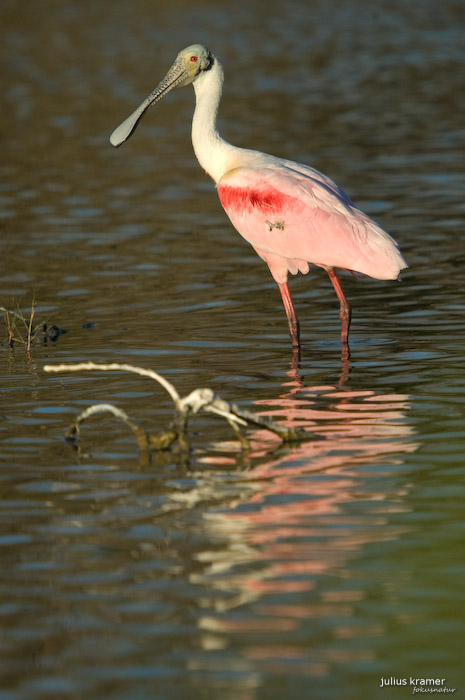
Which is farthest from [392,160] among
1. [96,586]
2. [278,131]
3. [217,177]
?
[96,586]

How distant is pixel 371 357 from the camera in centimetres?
968

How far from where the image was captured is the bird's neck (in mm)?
10633

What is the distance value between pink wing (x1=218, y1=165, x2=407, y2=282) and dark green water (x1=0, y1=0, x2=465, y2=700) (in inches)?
25.4

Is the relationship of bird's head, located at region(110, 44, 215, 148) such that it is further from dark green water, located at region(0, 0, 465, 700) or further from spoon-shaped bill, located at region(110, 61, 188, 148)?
dark green water, located at region(0, 0, 465, 700)

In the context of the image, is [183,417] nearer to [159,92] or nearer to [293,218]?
[293,218]

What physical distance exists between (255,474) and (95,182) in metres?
12.1

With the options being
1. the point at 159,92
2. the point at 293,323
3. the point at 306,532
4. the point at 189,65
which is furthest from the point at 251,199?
the point at 306,532

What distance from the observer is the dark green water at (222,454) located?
195 inches

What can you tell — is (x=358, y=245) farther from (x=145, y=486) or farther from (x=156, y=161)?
(x=156, y=161)

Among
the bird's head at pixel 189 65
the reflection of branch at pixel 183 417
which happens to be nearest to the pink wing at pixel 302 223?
the bird's head at pixel 189 65

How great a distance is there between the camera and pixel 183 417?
707cm

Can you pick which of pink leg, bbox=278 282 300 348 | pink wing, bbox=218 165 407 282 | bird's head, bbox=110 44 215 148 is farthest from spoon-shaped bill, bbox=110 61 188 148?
pink leg, bbox=278 282 300 348

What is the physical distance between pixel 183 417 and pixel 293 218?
129 inches

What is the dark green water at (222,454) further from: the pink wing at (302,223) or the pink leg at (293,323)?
the pink wing at (302,223)
